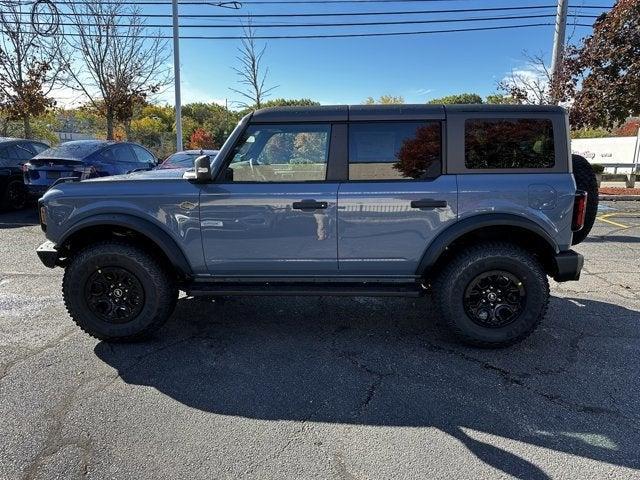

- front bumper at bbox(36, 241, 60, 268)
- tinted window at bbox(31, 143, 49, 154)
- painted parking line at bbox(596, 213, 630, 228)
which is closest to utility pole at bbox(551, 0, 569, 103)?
painted parking line at bbox(596, 213, 630, 228)

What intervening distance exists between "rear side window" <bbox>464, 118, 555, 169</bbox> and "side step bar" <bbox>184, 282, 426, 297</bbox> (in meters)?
1.13

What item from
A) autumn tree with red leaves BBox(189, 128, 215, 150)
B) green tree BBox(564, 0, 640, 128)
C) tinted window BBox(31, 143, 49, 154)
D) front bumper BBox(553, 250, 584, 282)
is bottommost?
front bumper BBox(553, 250, 584, 282)

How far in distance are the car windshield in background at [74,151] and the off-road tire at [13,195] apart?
1353 mm

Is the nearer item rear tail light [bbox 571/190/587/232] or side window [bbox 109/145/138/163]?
rear tail light [bbox 571/190/587/232]

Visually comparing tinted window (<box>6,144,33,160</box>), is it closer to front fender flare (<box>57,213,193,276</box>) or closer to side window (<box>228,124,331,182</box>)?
front fender flare (<box>57,213,193,276</box>)

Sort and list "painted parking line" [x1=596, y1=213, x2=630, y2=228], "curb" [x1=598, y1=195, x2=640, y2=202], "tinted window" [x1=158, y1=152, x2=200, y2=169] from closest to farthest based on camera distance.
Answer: "painted parking line" [x1=596, y1=213, x2=630, y2=228], "tinted window" [x1=158, y1=152, x2=200, y2=169], "curb" [x1=598, y1=195, x2=640, y2=202]

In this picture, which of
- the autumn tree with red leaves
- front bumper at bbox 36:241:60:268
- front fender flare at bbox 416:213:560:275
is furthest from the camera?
the autumn tree with red leaves

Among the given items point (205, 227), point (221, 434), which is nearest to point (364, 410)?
point (221, 434)

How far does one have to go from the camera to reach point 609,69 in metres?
9.31

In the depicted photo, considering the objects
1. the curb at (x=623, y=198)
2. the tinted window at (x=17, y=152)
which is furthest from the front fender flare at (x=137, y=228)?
the curb at (x=623, y=198)

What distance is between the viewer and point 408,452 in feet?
7.58

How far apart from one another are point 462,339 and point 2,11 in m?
18.8

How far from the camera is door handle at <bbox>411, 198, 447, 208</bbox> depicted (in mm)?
3246

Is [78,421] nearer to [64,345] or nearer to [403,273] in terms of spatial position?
[64,345]
